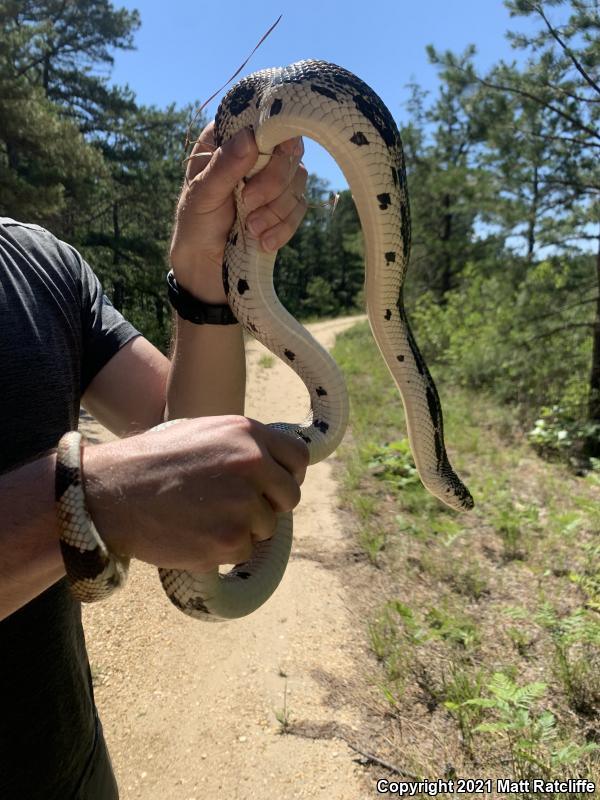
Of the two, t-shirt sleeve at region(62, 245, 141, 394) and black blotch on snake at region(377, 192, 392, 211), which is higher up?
black blotch on snake at region(377, 192, 392, 211)

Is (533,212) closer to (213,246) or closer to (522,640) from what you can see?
(522,640)

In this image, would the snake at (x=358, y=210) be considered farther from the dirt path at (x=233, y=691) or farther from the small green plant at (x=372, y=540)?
the small green plant at (x=372, y=540)

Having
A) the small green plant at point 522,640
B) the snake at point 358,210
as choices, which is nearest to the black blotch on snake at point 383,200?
the snake at point 358,210

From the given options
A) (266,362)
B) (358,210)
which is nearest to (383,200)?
(358,210)

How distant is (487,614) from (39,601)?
3.35 meters

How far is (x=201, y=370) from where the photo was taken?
182cm

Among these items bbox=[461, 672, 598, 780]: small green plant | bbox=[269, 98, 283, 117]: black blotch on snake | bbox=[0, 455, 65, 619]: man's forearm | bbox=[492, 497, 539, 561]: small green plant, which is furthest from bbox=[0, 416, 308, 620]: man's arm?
bbox=[492, 497, 539, 561]: small green plant

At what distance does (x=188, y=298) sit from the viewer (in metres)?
1.89

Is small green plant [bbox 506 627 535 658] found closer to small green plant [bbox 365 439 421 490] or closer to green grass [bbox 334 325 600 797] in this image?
green grass [bbox 334 325 600 797]

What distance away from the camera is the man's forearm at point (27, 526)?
1.02 metres

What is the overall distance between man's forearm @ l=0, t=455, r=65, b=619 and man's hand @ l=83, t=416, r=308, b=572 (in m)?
0.09

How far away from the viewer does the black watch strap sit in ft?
6.12

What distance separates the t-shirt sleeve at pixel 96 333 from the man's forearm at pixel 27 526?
1.07 m

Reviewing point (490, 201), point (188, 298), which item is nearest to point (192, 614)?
point (188, 298)
